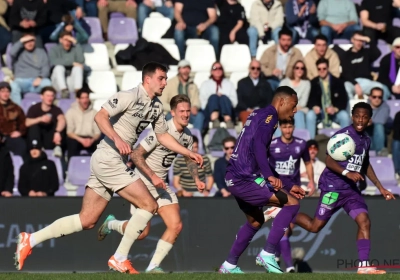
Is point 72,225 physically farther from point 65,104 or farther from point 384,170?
point 384,170

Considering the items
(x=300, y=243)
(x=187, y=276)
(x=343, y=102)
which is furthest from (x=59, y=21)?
(x=187, y=276)

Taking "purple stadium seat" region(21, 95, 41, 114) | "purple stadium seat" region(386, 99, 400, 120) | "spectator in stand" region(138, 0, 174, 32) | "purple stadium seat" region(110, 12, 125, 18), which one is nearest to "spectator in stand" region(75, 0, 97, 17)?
"purple stadium seat" region(110, 12, 125, 18)

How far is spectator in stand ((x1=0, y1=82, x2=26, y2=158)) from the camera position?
17.7 m

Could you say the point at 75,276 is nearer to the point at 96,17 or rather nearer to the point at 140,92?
the point at 140,92

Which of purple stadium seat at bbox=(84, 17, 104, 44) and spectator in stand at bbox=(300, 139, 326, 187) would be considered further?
purple stadium seat at bbox=(84, 17, 104, 44)

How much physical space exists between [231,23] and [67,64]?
3.59m

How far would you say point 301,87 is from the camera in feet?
62.0

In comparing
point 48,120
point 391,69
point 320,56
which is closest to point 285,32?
point 320,56

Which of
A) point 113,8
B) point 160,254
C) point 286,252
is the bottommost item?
point 286,252

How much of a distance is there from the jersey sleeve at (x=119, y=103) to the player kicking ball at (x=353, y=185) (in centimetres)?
293

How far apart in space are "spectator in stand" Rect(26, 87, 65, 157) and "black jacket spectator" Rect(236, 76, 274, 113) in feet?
11.2

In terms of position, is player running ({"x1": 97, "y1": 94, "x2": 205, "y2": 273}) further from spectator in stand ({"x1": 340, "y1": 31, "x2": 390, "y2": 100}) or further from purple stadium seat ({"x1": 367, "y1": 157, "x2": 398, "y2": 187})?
spectator in stand ({"x1": 340, "y1": 31, "x2": 390, "y2": 100})

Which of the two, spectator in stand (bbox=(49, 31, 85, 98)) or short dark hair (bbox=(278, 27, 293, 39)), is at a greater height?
short dark hair (bbox=(278, 27, 293, 39))

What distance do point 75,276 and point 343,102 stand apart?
30.5 ft
